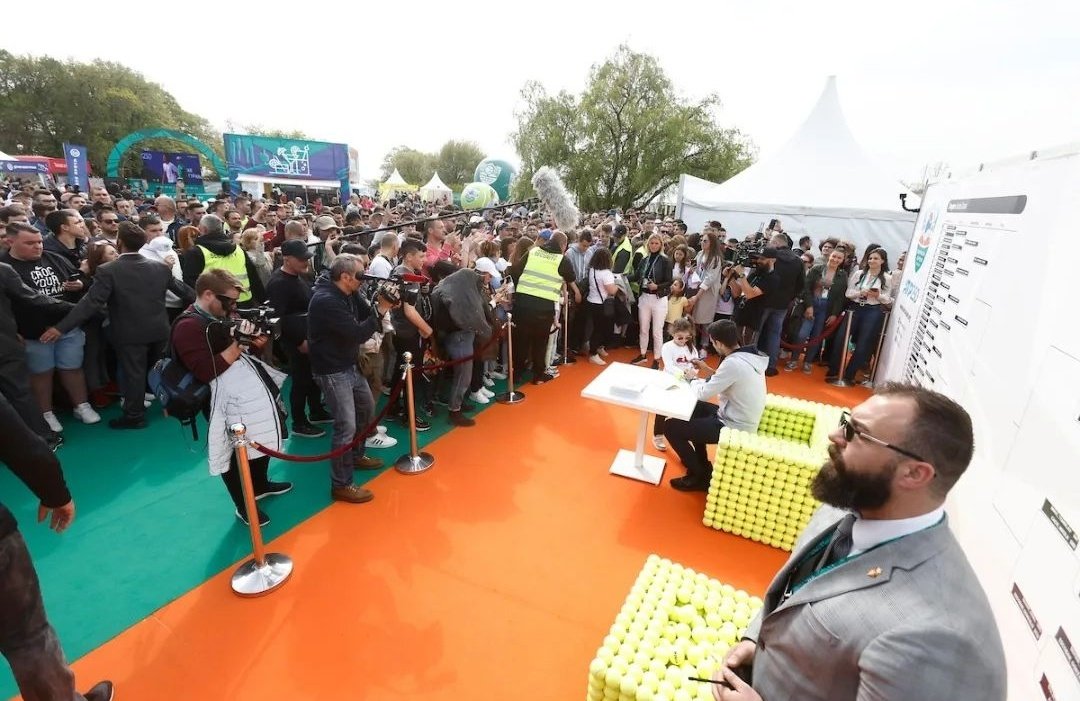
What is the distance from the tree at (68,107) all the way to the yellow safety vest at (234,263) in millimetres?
35539

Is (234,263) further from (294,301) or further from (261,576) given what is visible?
(261,576)

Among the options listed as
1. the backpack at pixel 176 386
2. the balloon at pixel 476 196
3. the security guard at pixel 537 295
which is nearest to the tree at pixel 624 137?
the balloon at pixel 476 196

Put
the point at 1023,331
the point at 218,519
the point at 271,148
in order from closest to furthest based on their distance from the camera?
1. the point at 1023,331
2. the point at 218,519
3. the point at 271,148

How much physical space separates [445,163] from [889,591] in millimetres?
70210

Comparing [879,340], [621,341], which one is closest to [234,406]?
[621,341]

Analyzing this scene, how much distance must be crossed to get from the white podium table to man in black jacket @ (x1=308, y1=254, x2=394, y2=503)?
185 centimetres

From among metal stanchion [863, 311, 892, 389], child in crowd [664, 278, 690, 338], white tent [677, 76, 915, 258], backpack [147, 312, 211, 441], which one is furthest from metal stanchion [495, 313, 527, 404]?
white tent [677, 76, 915, 258]

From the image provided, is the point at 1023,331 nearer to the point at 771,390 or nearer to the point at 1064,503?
the point at 1064,503

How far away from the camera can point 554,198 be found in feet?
25.5

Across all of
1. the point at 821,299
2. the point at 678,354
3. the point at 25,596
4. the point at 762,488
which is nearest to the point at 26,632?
the point at 25,596

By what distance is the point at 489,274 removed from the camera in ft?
19.2

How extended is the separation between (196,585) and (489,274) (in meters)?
3.95

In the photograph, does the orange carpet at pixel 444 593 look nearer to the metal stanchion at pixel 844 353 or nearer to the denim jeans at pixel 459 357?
the denim jeans at pixel 459 357

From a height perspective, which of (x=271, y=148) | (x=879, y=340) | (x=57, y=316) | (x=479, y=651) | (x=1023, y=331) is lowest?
(x=479, y=651)
